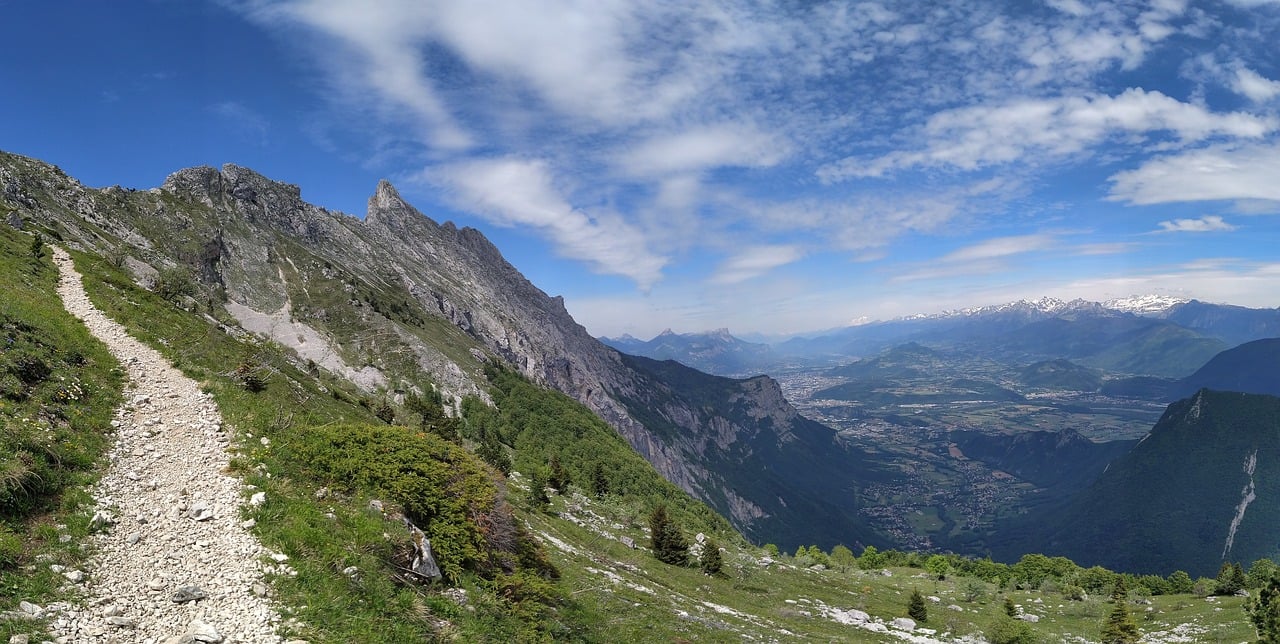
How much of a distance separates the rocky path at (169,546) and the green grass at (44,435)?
23.2 inches

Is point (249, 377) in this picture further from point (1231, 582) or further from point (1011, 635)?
point (1231, 582)

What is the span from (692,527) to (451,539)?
10666 centimetres

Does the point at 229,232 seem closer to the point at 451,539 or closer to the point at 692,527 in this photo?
the point at 692,527

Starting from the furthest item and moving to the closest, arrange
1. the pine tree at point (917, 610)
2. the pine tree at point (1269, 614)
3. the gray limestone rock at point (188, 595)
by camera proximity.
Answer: the pine tree at point (917, 610), the pine tree at point (1269, 614), the gray limestone rock at point (188, 595)

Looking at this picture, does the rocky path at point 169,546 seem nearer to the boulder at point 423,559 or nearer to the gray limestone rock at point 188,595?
the gray limestone rock at point 188,595

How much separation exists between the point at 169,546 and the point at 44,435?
23.0 feet

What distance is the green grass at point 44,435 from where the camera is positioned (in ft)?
42.6

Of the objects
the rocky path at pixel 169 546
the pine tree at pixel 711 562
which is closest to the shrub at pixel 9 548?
the rocky path at pixel 169 546

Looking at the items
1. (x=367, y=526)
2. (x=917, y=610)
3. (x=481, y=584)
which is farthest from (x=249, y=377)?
(x=917, y=610)

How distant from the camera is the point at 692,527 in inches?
4668

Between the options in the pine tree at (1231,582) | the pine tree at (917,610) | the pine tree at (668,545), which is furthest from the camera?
the pine tree at (1231,582)

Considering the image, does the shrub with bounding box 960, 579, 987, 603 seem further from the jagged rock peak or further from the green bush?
the jagged rock peak

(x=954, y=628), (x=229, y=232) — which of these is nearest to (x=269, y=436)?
(x=954, y=628)

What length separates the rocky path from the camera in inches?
501
